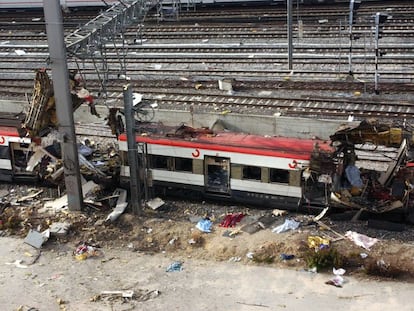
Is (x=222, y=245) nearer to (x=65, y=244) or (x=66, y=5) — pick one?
(x=65, y=244)

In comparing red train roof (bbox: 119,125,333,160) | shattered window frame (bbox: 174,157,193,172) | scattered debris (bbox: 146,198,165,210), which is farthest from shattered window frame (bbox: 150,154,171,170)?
scattered debris (bbox: 146,198,165,210)

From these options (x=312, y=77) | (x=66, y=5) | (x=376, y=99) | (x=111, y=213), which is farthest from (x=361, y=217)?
(x=66, y=5)

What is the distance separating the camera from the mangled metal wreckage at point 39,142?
1775cm

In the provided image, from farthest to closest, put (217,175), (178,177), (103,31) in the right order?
(103,31)
(178,177)
(217,175)

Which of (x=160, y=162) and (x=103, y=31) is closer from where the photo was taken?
(x=160, y=162)

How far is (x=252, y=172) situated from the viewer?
17031 millimetres

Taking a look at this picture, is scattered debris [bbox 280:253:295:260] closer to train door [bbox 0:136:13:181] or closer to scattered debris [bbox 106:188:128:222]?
scattered debris [bbox 106:188:128:222]

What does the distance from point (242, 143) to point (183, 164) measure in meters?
1.87

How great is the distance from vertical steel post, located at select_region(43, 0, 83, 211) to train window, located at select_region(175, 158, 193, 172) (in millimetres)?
2844

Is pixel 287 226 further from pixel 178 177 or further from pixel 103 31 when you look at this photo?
pixel 103 31

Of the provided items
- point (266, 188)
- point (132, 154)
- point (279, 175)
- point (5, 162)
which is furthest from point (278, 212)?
point (5, 162)

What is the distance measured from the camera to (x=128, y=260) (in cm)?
1538

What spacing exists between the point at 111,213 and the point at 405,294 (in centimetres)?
842

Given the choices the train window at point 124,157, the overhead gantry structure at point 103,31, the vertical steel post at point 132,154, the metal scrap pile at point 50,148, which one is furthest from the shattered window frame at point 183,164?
the overhead gantry structure at point 103,31
